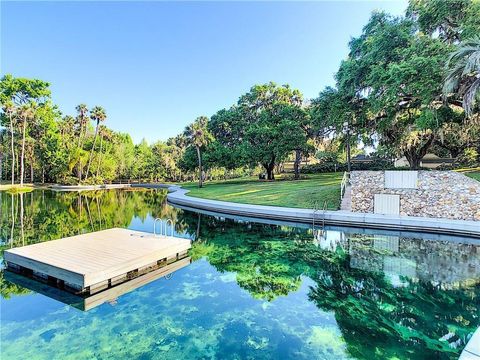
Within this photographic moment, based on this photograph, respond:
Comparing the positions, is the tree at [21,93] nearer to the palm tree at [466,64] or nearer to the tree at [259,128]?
the tree at [259,128]

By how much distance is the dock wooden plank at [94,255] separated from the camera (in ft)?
19.0

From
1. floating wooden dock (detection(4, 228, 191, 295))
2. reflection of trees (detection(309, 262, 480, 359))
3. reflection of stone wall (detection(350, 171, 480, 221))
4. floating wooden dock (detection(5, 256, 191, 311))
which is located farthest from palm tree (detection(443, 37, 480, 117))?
floating wooden dock (detection(5, 256, 191, 311))

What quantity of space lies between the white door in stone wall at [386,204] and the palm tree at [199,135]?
19343mm

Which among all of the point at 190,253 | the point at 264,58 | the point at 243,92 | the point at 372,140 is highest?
the point at 264,58

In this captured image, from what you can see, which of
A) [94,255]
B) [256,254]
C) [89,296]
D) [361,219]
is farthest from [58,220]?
[361,219]

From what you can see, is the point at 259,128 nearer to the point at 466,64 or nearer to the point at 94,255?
the point at 466,64

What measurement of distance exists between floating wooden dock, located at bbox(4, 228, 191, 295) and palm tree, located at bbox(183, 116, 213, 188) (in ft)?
67.5

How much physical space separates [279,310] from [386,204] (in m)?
9.92

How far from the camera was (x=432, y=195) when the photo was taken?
12.1m

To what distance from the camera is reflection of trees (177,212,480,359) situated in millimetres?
4137

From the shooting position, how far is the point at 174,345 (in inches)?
160

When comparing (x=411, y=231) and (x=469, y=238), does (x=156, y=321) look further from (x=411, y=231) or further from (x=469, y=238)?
(x=469, y=238)

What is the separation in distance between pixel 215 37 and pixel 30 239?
74.3 feet

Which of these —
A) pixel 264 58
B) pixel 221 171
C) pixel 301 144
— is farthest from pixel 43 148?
pixel 301 144
